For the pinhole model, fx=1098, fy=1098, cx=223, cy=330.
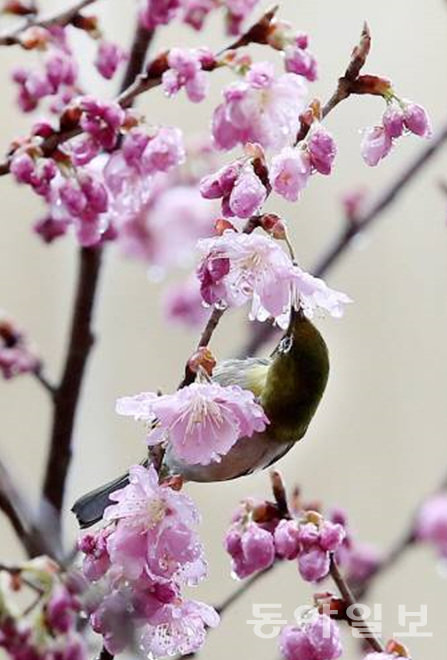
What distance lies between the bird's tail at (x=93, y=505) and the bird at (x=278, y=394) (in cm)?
8

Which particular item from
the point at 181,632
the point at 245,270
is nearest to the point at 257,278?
the point at 245,270

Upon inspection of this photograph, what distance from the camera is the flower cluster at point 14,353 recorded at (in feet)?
2.89

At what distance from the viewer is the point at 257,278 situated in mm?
551

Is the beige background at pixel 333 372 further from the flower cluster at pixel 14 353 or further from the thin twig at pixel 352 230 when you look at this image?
the flower cluster at pixel 14 353

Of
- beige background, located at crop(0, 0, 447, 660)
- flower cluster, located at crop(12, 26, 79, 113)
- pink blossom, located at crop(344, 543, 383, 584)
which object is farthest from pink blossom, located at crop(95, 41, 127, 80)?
beige background, located at crop(0, 0, 447, 660)

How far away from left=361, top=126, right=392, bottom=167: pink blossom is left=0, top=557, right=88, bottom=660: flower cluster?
28cm

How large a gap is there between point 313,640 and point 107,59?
0.40 meters

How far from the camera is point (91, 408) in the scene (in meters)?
1.43

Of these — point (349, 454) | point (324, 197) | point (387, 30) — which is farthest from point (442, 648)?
point (387, 30)

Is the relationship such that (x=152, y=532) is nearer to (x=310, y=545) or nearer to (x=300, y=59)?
(x=310, y=545)

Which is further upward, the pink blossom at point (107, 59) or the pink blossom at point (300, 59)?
the pink blossom at point (300, 59)

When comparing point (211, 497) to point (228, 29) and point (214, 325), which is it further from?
point (214, 325)

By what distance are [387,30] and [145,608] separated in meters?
0.90

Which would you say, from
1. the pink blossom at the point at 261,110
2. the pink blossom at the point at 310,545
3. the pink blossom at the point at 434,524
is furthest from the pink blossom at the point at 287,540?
the pink blossom at the point at 434,524
